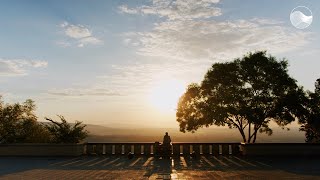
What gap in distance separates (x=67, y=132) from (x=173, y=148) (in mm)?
8319

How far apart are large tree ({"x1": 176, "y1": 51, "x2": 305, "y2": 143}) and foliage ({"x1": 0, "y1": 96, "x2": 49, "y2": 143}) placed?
1459 cm

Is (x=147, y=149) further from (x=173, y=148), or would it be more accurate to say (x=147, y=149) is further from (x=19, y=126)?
(x=19, y=126)

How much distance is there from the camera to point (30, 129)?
33281 millimetres

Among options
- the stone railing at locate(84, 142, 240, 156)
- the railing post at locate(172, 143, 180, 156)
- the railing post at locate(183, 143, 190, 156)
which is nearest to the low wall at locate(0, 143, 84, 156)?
the stone railing at locate(84, 142, 240, 156)

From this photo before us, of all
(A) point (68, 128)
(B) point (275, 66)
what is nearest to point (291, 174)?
→ (B) point (275, 66)

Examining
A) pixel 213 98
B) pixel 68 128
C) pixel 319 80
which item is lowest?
pixel 68 128

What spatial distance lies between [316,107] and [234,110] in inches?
289

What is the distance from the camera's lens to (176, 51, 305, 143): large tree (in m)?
30.2

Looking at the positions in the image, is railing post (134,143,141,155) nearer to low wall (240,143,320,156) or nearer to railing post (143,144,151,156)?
railing post (143,144,151,156)

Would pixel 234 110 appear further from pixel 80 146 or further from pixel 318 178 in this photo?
pixel 318 178

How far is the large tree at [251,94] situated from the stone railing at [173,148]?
12.2 ft

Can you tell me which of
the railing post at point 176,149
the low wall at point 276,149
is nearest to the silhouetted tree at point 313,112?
the low wall at point 276,149

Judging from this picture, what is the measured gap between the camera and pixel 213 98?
104ft

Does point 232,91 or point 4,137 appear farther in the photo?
point 4,137
